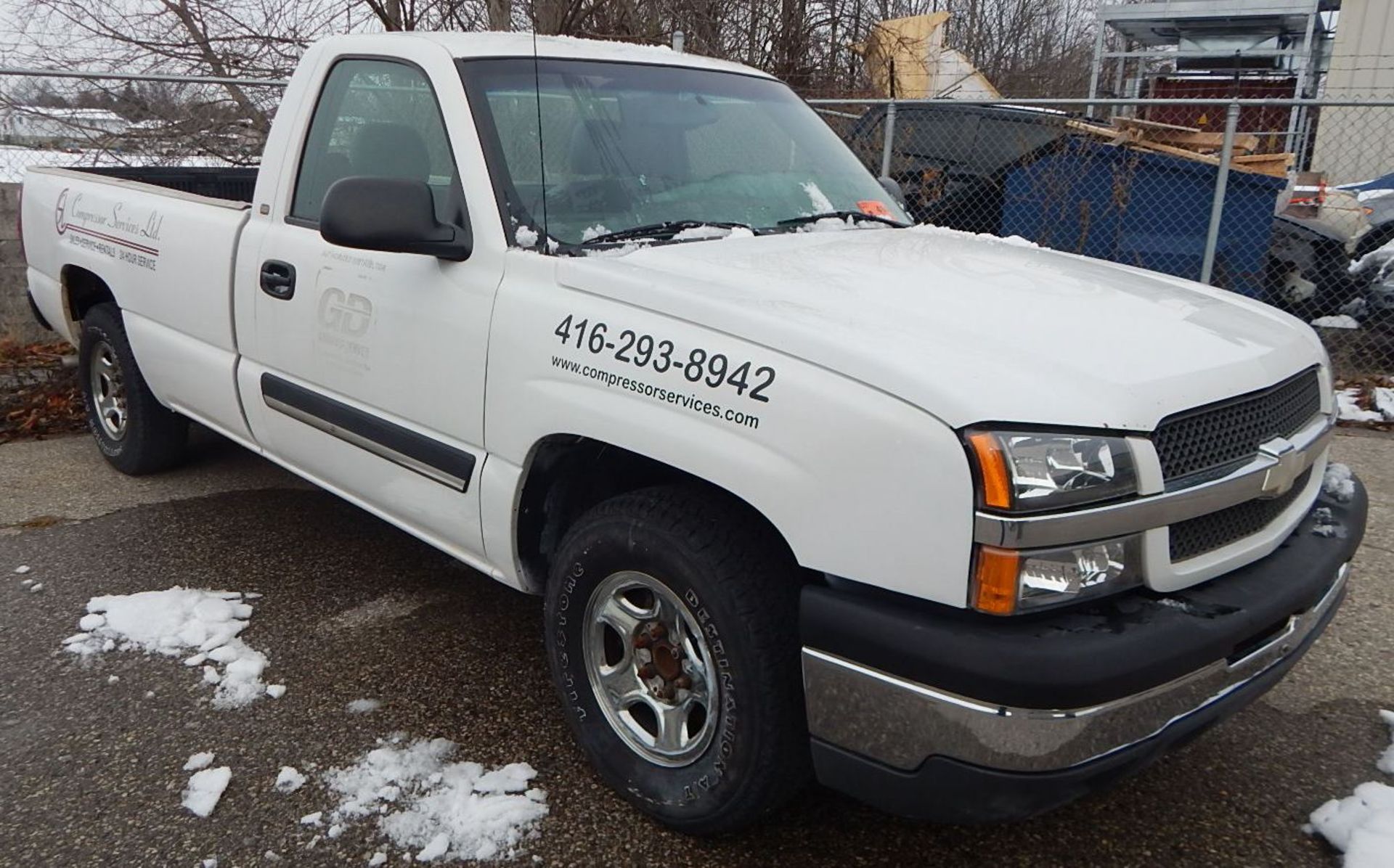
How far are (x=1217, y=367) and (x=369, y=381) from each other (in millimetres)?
2263

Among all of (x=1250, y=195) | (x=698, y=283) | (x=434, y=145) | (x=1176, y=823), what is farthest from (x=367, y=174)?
(x=1250, y=195)

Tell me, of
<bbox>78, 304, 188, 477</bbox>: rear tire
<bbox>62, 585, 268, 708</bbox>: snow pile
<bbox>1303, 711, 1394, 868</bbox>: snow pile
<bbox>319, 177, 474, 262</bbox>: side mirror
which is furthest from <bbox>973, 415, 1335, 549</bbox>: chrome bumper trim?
<bbox>78, 304, 188, 477</bbox>: rear tire

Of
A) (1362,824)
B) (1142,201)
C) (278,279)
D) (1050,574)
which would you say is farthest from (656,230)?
(1142,201)

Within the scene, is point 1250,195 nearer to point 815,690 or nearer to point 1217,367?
point 1217,367

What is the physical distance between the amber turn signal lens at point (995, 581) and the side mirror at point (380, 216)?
1.66 metres

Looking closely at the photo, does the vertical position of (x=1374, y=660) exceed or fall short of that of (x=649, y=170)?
it falls short

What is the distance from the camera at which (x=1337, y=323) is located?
24.4ft

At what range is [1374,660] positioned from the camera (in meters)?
3.52

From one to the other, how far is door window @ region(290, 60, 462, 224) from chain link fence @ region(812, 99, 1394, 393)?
4.41 meters

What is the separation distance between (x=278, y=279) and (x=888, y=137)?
5.31 meters

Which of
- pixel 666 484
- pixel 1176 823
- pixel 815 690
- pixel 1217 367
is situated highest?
pixel 1217 367

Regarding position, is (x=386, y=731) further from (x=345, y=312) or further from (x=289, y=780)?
(x=345, y=312)

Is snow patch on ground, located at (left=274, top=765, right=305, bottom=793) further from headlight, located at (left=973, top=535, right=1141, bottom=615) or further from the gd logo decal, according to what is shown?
headlight, located at (left=973, top=535, right=1141, bottom=615)

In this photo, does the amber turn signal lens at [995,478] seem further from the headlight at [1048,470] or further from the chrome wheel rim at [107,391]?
the chrome wheel rim at [107,391]
